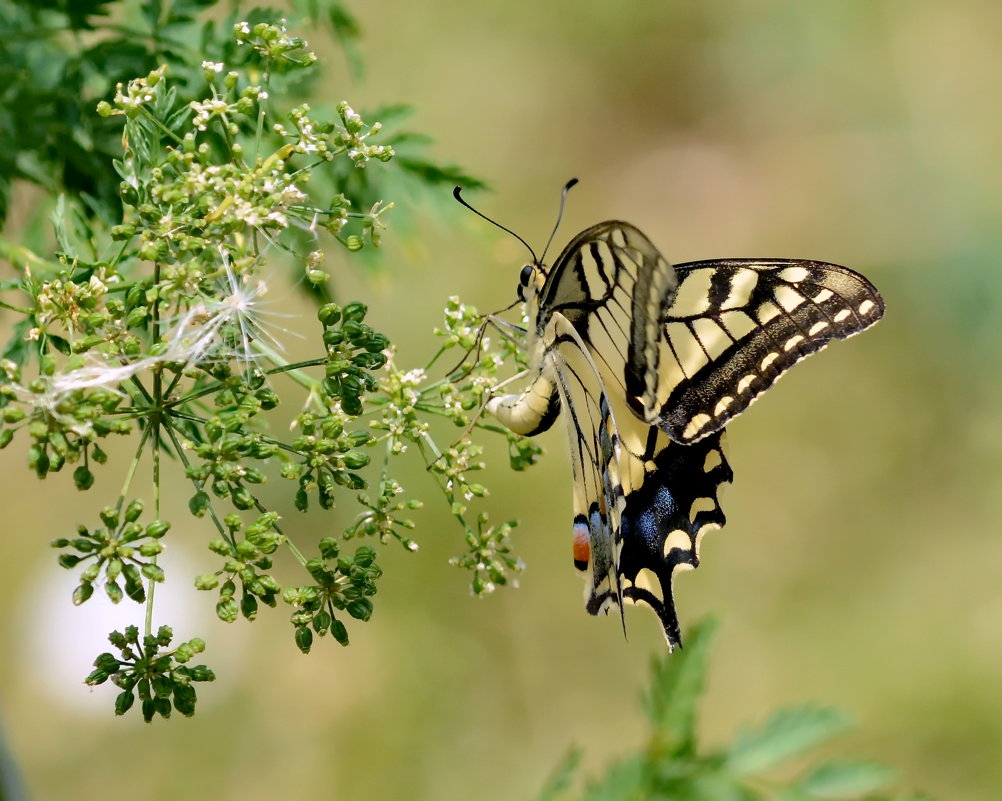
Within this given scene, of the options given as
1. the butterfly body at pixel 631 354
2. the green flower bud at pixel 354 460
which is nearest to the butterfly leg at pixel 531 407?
the butterfly body at pixel 631 354

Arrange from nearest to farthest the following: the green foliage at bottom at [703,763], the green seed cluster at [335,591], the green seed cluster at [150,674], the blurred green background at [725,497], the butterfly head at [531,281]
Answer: the green foliage at bottom at [703,763] → the green seed cluster at [150,674] → the green seed cluster at [335,591] → the butterfly head at [531,281] → the blurred green background at [725,497]

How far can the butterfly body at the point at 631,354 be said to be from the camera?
11.1 feet

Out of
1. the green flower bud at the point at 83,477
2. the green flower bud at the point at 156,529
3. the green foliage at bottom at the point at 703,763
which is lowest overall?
the green foliage at bottom at the point at 703,763

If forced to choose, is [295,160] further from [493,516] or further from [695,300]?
[493,516]

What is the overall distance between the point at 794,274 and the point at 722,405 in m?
0.54

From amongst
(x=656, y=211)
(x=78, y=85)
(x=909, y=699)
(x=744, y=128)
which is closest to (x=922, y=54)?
(x=744, y=128)

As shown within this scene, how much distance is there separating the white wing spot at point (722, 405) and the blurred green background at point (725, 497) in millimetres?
1507

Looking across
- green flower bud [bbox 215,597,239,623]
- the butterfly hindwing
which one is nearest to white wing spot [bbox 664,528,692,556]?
the butterfly hindwing

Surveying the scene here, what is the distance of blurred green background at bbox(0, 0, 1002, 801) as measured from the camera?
651 cm

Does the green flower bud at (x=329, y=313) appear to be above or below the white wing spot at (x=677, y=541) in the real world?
above

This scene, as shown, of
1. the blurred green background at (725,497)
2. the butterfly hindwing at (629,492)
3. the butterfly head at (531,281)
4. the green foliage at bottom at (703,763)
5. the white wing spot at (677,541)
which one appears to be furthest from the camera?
the blurred green background at (725,497)

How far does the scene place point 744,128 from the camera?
357 inches

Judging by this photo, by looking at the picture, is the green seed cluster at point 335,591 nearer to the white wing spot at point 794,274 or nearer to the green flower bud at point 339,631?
the green flower bud at point 339,631

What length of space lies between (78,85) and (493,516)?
4460 millimetres
